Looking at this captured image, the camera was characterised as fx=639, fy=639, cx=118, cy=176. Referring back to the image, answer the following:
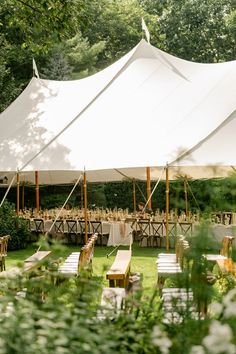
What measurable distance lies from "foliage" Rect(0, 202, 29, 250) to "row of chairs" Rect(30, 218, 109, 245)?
61 cm

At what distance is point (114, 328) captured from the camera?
8.88 feet

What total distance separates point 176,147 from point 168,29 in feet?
78.5

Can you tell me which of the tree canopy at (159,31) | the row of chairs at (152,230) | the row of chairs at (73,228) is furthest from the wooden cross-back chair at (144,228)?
the tree canopy at (159,31)

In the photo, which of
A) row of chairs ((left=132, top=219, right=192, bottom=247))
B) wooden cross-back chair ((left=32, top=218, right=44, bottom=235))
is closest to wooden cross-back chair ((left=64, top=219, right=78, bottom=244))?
wooden cross-back chair ((left=32, top=218, right=44, bottom=235))

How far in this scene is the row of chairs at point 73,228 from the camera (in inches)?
571

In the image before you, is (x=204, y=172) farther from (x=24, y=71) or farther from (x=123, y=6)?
(x=123, y=6)

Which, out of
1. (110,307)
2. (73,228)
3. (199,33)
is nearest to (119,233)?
(73,228)

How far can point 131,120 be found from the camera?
41.3 ft

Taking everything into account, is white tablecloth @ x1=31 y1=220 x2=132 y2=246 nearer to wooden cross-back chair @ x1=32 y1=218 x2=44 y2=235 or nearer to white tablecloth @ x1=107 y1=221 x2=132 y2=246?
white tablecloth @ x1=107 y1=221 x2=132 y2=246

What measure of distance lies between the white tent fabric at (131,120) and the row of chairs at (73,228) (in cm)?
232

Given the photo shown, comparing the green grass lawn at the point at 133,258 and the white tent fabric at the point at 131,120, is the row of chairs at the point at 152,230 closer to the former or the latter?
the green grass lawn at the point at 133,258

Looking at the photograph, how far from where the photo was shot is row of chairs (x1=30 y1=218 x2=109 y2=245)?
1450 centimetres

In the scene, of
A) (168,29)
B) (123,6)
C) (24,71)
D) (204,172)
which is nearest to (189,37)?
(168,29)

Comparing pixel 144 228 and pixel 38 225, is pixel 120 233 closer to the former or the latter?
pixel 144 228
